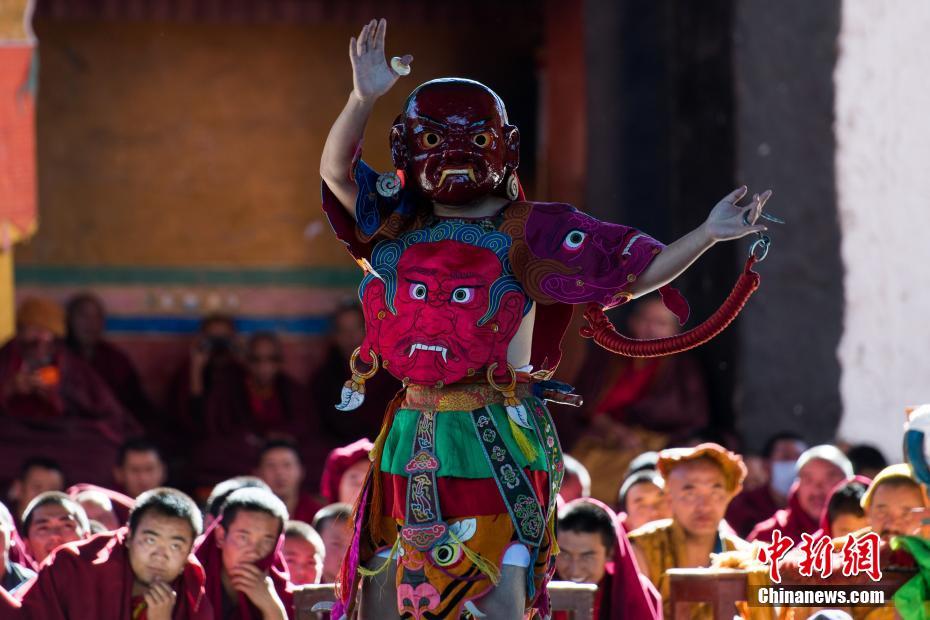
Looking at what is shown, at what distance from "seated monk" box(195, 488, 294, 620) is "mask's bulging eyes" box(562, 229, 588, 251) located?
197 cm

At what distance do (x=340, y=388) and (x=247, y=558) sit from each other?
5013mm

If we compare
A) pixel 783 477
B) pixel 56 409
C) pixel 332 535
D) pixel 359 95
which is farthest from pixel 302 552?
pixel 56 409

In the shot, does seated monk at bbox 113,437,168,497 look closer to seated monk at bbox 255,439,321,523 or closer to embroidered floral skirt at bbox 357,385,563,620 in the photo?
seated monk at bbox 255,439,321,523

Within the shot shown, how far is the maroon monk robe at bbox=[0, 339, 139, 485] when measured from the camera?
8984 mm

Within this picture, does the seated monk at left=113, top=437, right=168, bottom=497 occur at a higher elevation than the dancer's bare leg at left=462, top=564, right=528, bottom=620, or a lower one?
higher

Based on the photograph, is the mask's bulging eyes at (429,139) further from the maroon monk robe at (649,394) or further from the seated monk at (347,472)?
the maroon monk robe at (649,394)

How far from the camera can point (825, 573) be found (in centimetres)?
457

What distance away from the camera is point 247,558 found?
17.7 ft

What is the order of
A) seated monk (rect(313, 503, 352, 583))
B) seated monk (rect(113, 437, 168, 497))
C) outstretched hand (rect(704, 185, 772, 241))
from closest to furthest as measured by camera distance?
1. outstretched hand (rect(704, 185, 772, 241))
2. seated monk (rect(313, 503, 352, 583))
3. seated monk (rect(113, 437, 168, 497))

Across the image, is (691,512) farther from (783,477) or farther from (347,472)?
(783,477)

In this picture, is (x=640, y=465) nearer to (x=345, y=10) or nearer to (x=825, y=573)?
(x=825, y=573)

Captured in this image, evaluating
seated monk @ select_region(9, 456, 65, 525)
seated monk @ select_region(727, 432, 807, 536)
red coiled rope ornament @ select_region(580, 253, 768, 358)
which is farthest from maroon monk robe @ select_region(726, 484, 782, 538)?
red coiled rope ornament @ select_region(580, 253, 768, 358)

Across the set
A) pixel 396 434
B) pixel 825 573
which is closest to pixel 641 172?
pixel 825 573

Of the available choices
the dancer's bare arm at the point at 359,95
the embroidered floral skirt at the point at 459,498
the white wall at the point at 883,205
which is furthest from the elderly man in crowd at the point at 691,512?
the white wall at the point at 883,205
